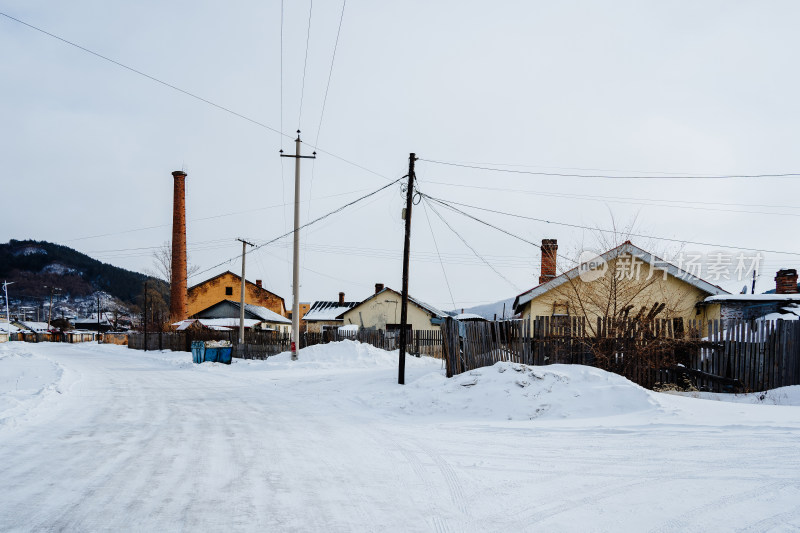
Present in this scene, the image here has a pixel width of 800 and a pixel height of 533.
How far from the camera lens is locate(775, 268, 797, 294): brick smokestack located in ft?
72.6

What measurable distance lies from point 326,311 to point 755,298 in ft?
165

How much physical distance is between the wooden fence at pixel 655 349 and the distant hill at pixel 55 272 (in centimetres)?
17437

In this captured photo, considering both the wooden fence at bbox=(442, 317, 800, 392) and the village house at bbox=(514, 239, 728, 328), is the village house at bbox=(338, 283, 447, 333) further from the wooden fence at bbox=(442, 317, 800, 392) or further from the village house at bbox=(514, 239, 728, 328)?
the wooden fence at bbox=(442, 317, 800, 392)

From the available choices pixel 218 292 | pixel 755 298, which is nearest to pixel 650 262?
pixel 755 298

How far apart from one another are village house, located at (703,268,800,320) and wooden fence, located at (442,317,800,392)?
7880 millimetres

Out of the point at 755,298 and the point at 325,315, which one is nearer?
the point at 755,298

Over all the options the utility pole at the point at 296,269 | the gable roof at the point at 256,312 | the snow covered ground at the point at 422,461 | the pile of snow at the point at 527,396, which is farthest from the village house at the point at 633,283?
the gable roof at the point at 256,312

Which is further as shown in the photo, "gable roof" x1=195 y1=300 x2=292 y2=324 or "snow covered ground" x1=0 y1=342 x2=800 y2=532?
"gable roof" x1=195 y1=300 x2=292 y2=324

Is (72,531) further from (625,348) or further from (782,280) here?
(782,280)

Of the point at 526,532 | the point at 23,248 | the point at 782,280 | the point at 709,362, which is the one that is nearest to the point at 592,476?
the point at 526,532

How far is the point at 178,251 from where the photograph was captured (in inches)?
2041

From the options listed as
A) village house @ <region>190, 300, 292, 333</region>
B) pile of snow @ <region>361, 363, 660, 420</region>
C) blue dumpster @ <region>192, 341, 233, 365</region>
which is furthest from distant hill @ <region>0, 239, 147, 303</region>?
pile of snow @ <region>361, 363, 660, 420</region>

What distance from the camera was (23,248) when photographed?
18388cm

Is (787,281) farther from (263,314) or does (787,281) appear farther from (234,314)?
(234,314)
